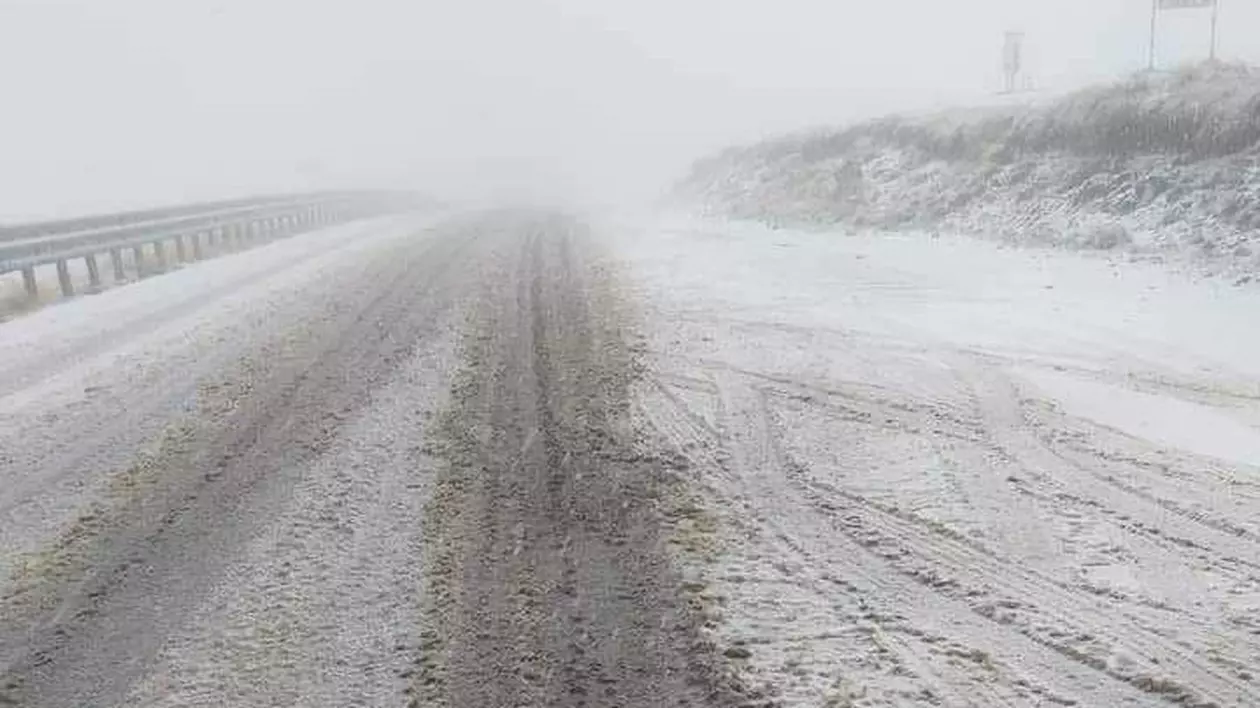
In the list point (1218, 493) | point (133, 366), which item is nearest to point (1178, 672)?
point (1218, 493)

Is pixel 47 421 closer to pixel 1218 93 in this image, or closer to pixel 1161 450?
pixel 1161 450

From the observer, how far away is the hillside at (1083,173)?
1064 centimetres

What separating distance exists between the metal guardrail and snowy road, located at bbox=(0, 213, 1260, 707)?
3501 mm

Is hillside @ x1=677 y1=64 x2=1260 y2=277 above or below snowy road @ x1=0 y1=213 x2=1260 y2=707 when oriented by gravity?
above

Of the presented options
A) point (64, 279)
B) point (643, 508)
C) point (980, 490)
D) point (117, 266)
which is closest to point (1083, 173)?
point (980, 490)

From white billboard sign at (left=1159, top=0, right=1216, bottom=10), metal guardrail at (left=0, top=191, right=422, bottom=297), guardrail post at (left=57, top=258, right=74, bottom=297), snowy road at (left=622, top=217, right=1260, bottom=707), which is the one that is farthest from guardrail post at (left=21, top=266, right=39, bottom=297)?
white billboard sign at (left=1159, top=0, right=1216, bottom=10)

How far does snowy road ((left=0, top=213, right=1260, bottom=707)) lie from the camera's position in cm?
323

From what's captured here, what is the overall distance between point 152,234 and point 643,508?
1360cm

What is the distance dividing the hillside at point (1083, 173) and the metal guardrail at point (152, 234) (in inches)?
421

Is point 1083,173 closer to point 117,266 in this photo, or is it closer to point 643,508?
point 643,508

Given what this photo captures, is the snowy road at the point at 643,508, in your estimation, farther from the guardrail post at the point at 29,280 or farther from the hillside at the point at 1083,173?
the guardrail post at the point at 29,280

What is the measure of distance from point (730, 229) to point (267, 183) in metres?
44.8

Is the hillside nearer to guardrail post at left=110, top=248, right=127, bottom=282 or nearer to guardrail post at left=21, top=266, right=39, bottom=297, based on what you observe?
guardrail post at left=110, top=248, right=127, bottom=282

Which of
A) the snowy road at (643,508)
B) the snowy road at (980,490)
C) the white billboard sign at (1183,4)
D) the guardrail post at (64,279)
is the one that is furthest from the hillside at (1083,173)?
the guardrail post at (64,279)
